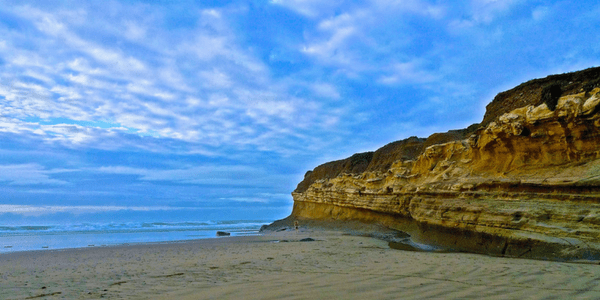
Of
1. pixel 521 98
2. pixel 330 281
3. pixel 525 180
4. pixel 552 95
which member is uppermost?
pixel 521 98

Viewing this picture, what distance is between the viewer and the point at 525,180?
8.87m

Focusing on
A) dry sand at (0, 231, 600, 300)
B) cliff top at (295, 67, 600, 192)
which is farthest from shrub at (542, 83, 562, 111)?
dry sand at (0, 231, 600, 300)

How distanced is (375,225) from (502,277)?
1455cm

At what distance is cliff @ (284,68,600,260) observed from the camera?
24.5ft

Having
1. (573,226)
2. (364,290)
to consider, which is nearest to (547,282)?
(364,290)

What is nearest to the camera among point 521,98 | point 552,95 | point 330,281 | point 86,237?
point 330,281

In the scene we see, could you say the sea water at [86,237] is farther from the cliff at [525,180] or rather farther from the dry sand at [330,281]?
the cliff at [525,180]

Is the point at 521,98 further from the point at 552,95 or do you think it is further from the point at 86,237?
the point at 86,237

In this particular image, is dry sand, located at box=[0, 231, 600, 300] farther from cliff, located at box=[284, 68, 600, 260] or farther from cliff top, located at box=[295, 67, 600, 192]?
cliff top, located at box=[295, 67, 600, 192]

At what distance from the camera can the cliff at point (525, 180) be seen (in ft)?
24.5

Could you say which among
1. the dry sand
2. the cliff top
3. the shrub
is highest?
Answer: the cliff top

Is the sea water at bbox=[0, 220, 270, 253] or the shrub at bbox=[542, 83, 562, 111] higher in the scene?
the shrub at bbox=[542, 83, 562, 111]

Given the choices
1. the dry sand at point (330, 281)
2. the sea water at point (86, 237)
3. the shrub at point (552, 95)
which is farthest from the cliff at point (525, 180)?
the sea water at point (86, 237)

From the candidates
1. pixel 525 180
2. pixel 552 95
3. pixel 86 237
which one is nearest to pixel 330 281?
pixel 525 180
